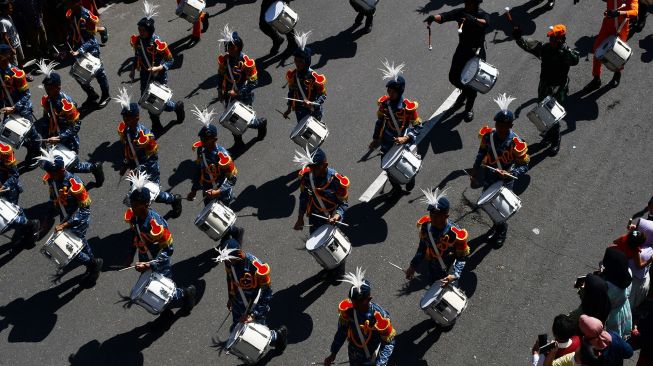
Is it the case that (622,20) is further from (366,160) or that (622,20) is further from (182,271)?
(182,271)

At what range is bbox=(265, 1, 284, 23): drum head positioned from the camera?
16.2 m

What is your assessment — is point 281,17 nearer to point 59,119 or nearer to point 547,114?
point 59,119

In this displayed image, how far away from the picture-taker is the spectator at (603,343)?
9331 mm

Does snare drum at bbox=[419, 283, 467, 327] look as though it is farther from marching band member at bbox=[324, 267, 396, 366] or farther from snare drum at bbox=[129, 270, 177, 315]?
snare drum at bbox=[129, 270, 177, 315]

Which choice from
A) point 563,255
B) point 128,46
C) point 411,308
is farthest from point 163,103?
point 563,255

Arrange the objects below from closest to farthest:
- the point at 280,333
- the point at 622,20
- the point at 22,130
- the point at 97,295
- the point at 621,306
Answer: the point at 621,306, the point at 280,333, the point at 97,295, the point at 22,130, the point at 622,20

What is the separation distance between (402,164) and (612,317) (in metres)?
3.74

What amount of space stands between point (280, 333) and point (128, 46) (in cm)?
794

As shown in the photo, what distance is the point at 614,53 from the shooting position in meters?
15.3

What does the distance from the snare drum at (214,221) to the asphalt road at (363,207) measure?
2.88 ft

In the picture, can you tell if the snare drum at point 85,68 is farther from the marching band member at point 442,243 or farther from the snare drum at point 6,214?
the marching band member at point 442,243

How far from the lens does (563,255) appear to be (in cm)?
1313

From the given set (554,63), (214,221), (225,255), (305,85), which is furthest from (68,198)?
(554,63)

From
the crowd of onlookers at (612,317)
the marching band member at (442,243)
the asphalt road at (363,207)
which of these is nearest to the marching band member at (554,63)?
the asphalt road at (363,207)
